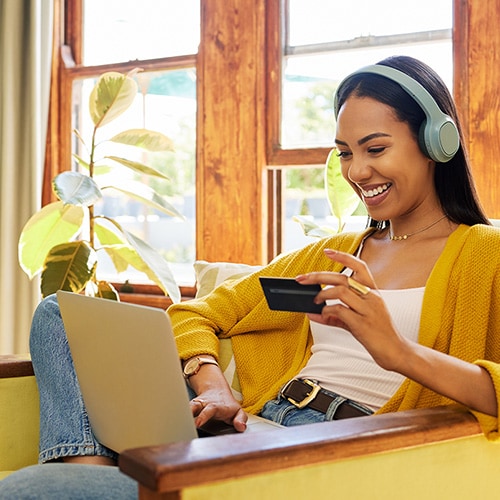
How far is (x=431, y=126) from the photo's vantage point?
60.6 inches

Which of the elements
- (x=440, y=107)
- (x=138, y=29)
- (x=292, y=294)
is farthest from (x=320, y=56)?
(x=292, y=294)

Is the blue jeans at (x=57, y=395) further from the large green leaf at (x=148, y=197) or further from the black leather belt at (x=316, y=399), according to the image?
the large green leaf at (x=148, y=197)

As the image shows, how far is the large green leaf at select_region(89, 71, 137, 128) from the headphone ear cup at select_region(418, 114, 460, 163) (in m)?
1.70

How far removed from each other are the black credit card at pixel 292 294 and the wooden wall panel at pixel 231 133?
6.39 feet

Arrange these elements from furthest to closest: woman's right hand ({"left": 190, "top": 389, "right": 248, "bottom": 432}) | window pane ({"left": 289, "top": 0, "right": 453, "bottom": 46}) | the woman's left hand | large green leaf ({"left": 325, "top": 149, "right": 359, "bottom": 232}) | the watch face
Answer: window pane ({"left": 289, "top": 0, "right": 453, "bottom": 46})
large green leaf ({"left": 325, "top": 149, "right": 359, "bottom": 232})
the watch face
woman's right hand ({"left": 190, "top": 389, "right": 248, "bottom": 432})
the woman's left hand

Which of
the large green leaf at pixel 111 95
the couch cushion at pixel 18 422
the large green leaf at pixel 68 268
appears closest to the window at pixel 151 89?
the large green leaf at pixel 111 95

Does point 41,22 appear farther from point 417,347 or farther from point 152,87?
point 417,347

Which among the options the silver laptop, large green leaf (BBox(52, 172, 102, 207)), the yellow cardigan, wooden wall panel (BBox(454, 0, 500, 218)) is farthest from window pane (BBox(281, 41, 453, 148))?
the silver laptop

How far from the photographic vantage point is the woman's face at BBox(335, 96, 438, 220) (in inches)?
62.4

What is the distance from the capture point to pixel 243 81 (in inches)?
126

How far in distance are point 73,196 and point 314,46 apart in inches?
41.4

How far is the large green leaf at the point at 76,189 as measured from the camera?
9.04 ft

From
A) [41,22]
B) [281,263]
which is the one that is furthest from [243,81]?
[281,263]

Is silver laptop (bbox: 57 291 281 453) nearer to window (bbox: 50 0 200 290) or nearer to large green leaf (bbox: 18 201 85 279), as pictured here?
large green leaf (bbox: 18 201 85 279)
